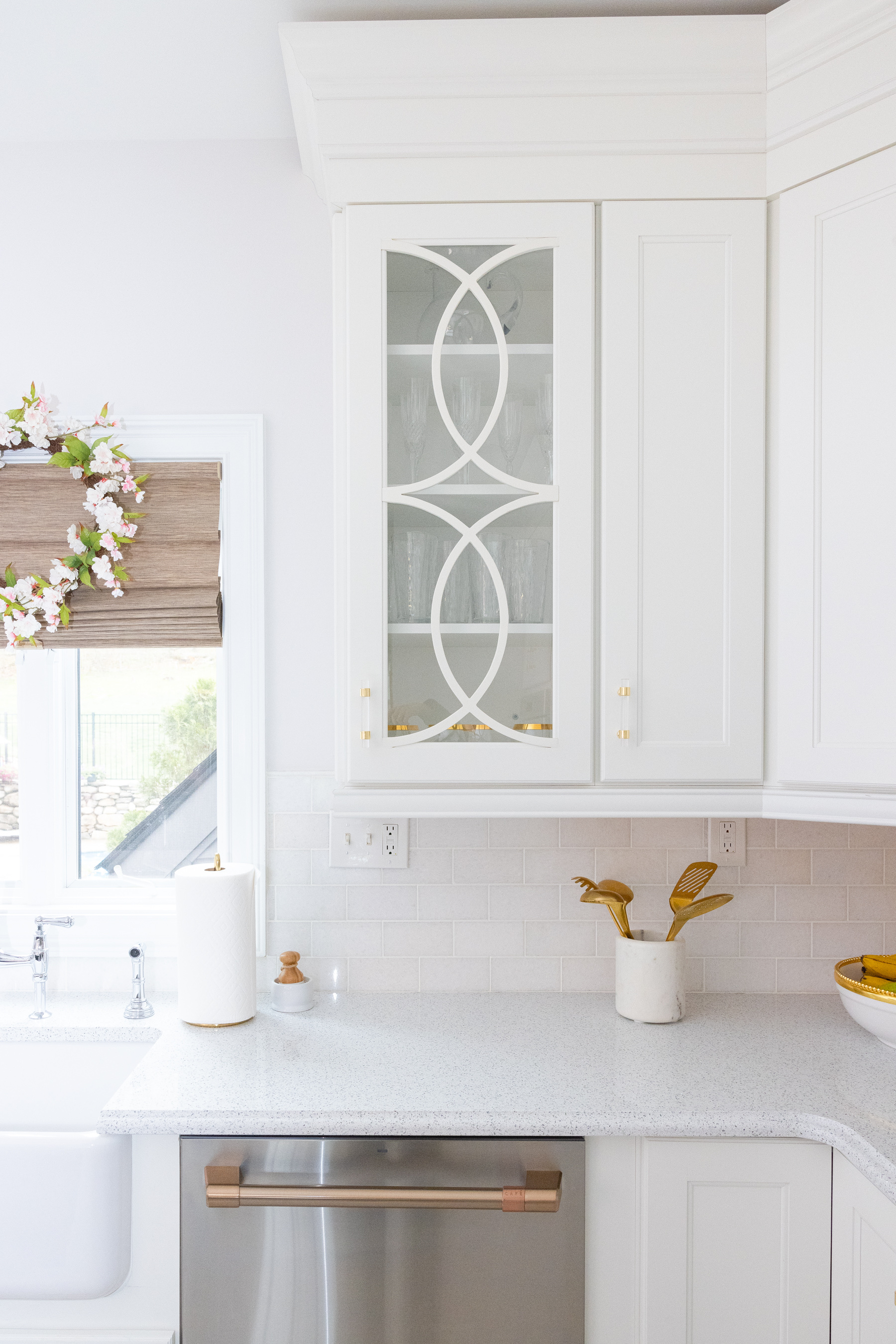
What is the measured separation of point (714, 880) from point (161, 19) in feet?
6.13

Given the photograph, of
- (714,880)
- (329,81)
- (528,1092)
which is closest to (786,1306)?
(528,1092)

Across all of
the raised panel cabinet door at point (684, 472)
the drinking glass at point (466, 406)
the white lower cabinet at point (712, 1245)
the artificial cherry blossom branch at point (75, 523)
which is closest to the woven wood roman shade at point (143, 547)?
the artificial cherry blossom branch at point (75, 523)

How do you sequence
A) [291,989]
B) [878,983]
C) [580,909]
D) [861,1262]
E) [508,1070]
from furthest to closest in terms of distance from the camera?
[580,909] → [291,989] → [878,983] → [508,1070] → [861,1262]

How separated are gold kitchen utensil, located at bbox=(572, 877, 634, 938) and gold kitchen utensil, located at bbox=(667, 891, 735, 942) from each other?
0.08 m

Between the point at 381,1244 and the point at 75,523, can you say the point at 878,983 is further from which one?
the point at 75,523

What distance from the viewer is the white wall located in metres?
1.85

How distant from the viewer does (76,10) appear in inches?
59.9

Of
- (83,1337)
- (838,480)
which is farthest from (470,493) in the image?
(83,1337)

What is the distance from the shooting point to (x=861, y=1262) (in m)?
1.21

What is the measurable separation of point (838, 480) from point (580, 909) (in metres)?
0.95

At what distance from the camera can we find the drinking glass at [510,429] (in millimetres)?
1517

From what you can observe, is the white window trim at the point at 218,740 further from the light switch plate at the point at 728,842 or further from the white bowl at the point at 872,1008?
the white bowl at the point at 872,1008

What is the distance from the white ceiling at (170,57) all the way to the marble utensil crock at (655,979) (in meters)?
1.53
